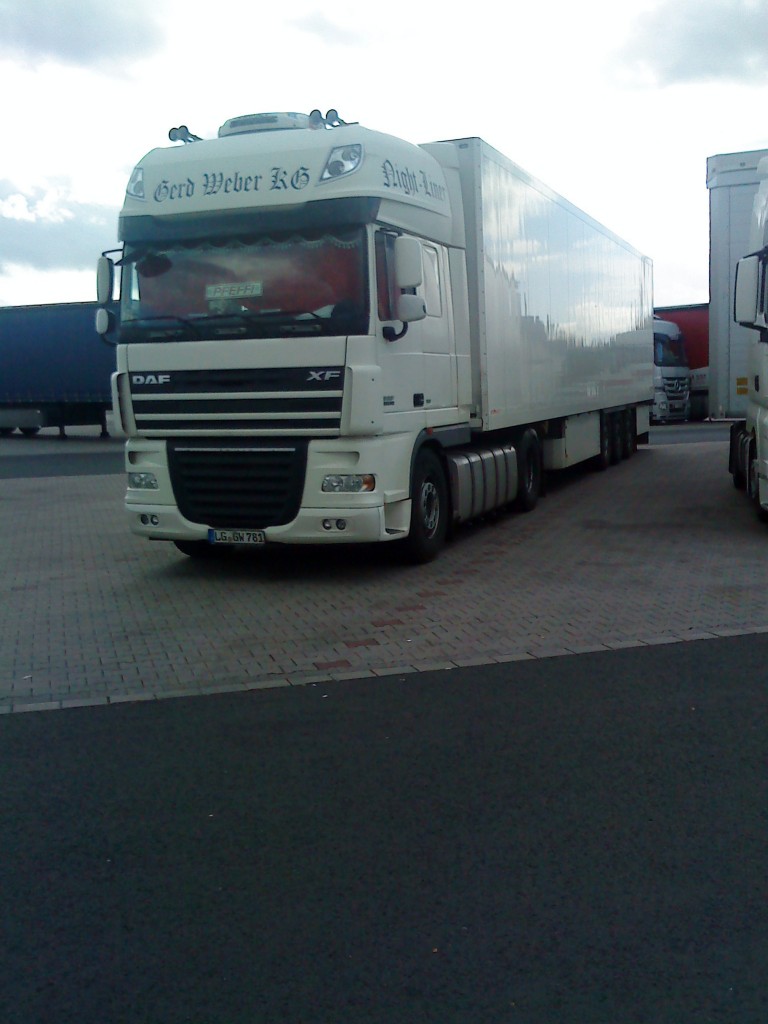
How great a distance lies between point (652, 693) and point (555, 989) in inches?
132

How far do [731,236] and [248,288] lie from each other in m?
10.0

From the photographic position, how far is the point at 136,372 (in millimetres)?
10484

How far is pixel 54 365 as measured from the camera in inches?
1384

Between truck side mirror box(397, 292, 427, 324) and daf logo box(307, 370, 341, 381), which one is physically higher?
truck side mirror box(397, 292, 427, 324)

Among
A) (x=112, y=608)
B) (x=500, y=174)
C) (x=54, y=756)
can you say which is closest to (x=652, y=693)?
(x=54, y=756)

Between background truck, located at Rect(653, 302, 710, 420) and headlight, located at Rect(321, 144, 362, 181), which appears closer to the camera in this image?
headlight, located at Rect(321, 144, 362, 181)

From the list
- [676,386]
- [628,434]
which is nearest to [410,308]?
[628,434]

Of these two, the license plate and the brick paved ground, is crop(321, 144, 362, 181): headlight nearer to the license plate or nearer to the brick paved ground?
the license plate

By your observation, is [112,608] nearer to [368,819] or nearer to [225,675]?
[225,675]

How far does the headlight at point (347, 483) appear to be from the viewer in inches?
392

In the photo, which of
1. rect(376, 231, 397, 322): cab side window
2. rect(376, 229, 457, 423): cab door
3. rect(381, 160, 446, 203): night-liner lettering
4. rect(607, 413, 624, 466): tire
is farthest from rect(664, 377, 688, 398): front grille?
rect(376, 231, 397, 322): cab side window

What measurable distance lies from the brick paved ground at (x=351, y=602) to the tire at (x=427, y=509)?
19 cm

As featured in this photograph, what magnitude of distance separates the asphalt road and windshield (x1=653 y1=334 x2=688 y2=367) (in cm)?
2953

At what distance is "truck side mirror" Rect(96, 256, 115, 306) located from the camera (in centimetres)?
1062
